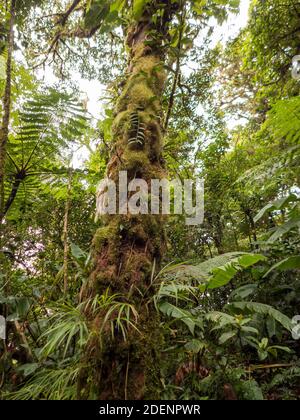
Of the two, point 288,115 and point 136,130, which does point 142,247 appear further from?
point 288,115

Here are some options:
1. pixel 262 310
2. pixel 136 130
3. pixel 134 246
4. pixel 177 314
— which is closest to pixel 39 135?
pixel 136 130

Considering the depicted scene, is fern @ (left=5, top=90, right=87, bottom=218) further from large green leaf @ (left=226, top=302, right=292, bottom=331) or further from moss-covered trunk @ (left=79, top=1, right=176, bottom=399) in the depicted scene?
large green leaf @ (left=226, top=302, right=292, bottom=331)

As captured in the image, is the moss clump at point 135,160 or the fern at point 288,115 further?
the fern at point 288,115

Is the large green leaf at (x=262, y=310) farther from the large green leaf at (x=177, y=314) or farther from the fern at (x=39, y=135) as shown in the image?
the fern at (x=39, y=135)

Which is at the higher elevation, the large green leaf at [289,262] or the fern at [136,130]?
the fern at [136,130]

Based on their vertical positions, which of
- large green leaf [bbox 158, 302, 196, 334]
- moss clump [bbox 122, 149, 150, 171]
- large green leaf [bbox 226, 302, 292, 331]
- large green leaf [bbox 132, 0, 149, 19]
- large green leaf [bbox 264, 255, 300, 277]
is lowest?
large green leaf [bbox 226, 302, 292, 331]

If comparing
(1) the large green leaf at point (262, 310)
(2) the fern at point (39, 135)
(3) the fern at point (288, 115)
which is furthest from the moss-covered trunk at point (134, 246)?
(3) the fern at point (288, 115)

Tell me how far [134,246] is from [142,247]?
53mm

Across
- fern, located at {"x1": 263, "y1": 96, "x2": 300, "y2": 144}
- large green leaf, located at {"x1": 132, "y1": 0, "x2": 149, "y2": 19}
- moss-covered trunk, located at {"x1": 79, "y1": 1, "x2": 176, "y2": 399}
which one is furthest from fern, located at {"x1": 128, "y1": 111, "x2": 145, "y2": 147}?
fern, located at {"x1": 263, "y1": 96, "x2": 300, "y2": 144}

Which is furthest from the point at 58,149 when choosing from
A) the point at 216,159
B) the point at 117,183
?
the point at 216,159

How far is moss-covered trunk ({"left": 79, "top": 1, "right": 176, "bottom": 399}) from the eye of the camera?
4.51 feet

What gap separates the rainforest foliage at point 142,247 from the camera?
1.53 m

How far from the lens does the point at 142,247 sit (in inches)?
71.0

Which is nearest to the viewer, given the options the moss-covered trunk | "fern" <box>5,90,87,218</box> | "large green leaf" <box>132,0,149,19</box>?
the moss-covered trunk
